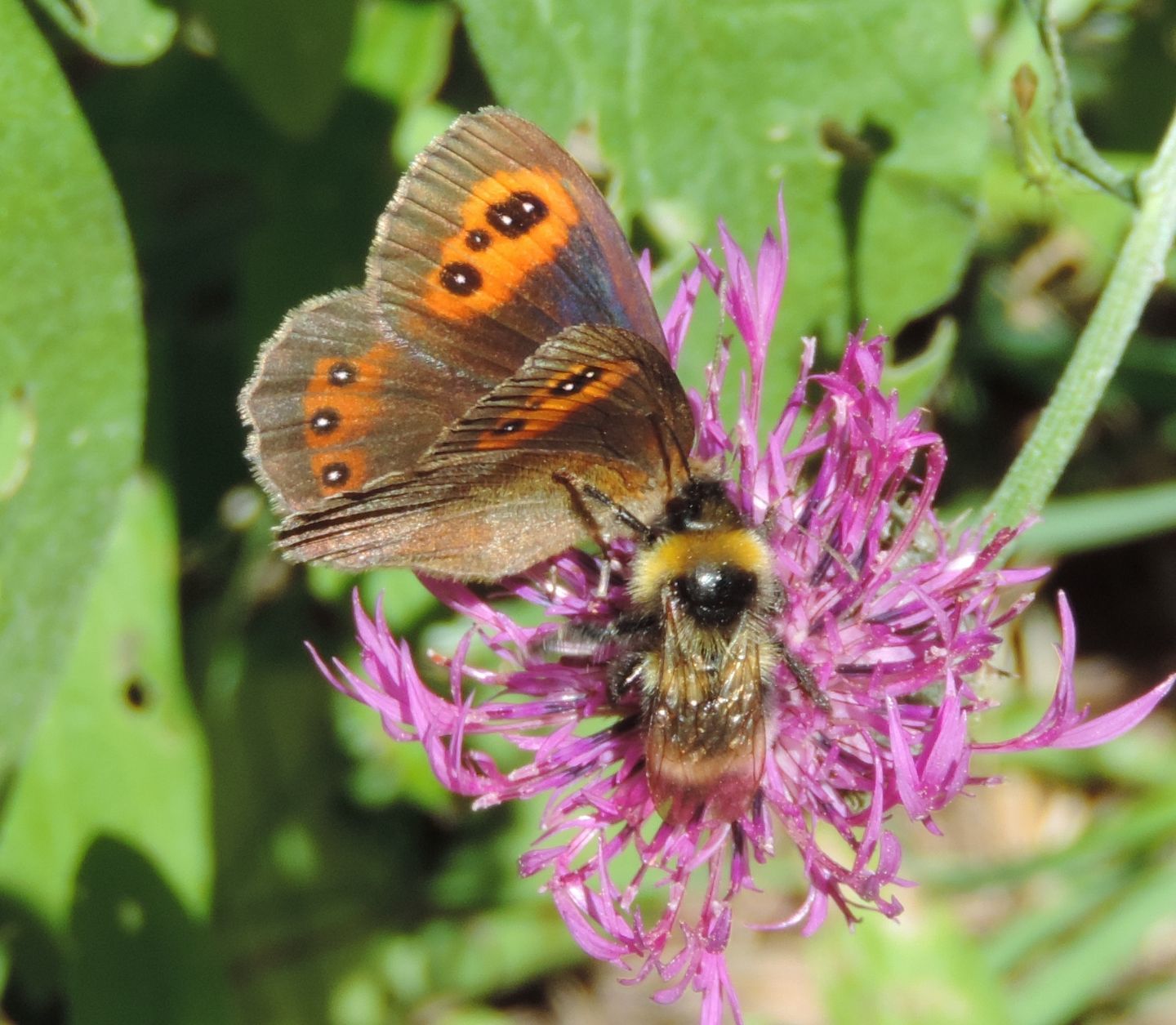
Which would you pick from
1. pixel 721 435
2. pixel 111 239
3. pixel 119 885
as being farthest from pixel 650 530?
pixel 119 885

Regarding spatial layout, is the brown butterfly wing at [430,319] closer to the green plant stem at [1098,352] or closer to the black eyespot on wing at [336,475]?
the black eyespot on wing at [336,475]

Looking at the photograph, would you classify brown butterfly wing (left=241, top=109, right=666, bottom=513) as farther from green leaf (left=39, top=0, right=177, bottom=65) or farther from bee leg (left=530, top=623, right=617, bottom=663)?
green leaf (left=39, top=0, right=177, bottom=65)

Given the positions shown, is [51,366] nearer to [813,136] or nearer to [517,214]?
[517,214]

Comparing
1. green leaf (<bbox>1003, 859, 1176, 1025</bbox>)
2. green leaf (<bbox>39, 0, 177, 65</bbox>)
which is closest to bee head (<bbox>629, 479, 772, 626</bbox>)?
green leaf (<bbox>39, 0, 177, 65</bbox>)

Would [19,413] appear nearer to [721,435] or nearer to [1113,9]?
[721,435]

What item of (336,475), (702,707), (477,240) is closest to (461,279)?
(477,240)

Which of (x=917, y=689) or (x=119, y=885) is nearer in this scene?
(x=917, y=689)
